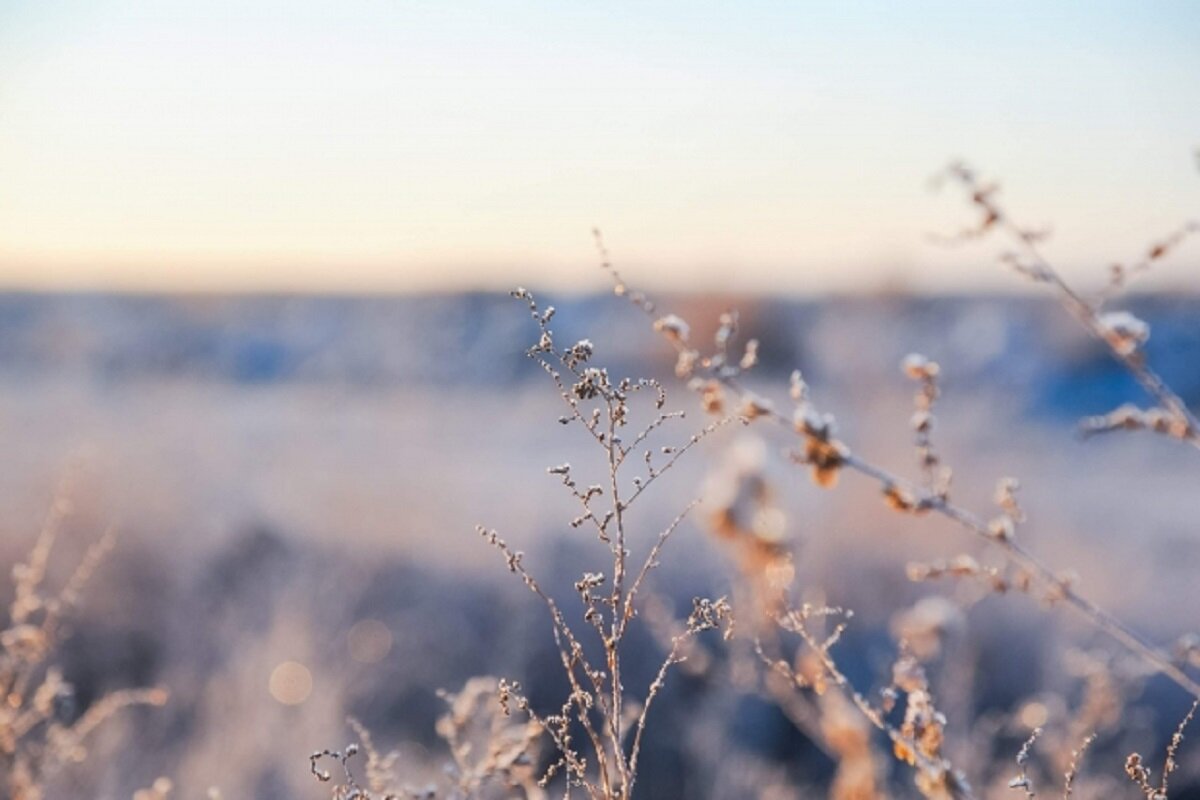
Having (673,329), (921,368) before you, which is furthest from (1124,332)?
(673,329)

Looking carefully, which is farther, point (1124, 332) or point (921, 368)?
point (921, 368)

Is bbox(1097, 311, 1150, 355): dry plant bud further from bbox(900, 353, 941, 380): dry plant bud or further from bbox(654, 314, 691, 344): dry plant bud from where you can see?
bbox(654, 314, 691, 344): dry plant bud

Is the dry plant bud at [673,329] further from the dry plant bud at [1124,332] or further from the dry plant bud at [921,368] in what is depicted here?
the dry plant bud at [1124,332]

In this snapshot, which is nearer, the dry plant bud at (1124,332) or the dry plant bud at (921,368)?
the dry plant bud at (1124,332)

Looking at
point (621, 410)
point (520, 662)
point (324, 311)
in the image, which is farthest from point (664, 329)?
point (324, 311)

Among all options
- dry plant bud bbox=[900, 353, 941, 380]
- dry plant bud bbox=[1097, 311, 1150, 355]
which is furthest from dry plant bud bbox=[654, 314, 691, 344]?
dry plant bud bbox=[1097, 311, 1150, 355]

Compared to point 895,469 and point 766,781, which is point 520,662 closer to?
point 766,781

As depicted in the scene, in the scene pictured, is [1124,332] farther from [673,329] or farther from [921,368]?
[673,329]

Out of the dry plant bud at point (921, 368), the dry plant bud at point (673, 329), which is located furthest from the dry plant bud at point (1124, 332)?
the dry plant bud at point (673, 329)

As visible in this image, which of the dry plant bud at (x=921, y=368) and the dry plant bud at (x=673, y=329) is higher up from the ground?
the dry plant bud at (x=673, y=329)

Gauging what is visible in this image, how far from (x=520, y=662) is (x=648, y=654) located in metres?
0.79

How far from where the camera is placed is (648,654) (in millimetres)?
6473

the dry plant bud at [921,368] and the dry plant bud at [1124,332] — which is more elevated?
the dry plant bud at [921,368]

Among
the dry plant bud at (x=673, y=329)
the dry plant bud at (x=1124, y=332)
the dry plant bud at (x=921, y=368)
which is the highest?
the dry plant bud at (x=673, y=329)
